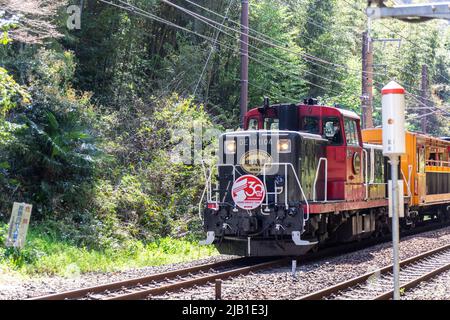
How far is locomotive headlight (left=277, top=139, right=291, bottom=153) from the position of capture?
40.8 feet

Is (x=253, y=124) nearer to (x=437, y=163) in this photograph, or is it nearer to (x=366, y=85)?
(x=437, y=163)

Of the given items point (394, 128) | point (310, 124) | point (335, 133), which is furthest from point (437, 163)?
point (394, 128)

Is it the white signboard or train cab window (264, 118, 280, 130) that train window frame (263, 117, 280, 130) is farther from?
the white signboard

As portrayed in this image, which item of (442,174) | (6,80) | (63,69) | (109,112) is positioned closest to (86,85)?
(109,112)

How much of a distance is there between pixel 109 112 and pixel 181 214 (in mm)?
5106

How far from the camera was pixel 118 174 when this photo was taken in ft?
55.9

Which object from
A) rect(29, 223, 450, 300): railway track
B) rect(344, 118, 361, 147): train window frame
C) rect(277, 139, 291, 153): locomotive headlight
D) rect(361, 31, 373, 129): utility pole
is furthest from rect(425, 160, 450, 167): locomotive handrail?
rect(277, 139, 291, 153): locomotive headlight

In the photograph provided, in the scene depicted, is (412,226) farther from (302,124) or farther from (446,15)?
(446,15)

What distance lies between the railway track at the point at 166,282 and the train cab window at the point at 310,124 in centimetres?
285

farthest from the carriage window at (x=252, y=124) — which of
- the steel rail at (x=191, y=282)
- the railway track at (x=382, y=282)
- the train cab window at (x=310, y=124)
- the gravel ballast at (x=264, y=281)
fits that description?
the railway track at (x=382, y=282)

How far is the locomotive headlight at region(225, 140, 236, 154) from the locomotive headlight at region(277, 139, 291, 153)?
960 mm

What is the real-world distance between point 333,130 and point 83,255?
5913 millimetres

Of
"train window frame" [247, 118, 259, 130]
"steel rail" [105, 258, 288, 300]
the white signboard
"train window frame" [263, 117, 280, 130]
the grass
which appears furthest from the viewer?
"train window frame" [247, 118, 259, 130]

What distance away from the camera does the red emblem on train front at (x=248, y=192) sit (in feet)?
40.2
